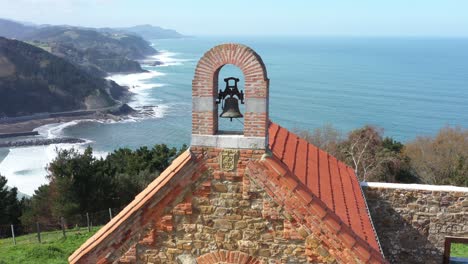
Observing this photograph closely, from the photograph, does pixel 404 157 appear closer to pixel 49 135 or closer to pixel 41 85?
pixel 49 135

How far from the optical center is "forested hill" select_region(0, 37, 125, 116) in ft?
352

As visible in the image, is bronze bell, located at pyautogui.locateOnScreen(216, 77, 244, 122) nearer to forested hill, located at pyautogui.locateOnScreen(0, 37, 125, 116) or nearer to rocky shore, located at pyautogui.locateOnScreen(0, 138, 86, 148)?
rocky shore, located at pyautogui.locateOnScreen(0, 138, 86, 148)

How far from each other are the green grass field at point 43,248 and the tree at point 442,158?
1029 inches

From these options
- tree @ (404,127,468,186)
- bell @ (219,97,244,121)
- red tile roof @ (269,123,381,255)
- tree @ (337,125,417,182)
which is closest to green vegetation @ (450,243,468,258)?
red tile roof @ (269,123,381,255)

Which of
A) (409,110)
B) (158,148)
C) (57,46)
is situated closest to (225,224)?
(158,148)

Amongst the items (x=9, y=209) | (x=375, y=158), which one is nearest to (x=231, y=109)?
(x=9, y=209)

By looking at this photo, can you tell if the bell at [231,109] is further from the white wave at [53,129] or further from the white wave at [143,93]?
the white wave at [143,93]

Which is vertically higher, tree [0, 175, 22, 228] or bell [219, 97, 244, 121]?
bell [219, 97, 244, 121]

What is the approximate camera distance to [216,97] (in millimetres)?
6891

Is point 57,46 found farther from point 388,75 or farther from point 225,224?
point 225,224

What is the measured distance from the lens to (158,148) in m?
36.2

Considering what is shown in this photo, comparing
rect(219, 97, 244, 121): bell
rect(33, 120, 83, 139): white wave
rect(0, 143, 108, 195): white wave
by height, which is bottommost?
rect(0, 143, 108, 195): white wave

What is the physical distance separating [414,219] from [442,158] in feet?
95.4

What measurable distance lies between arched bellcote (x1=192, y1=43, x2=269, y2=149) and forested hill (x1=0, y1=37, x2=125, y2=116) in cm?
10577
